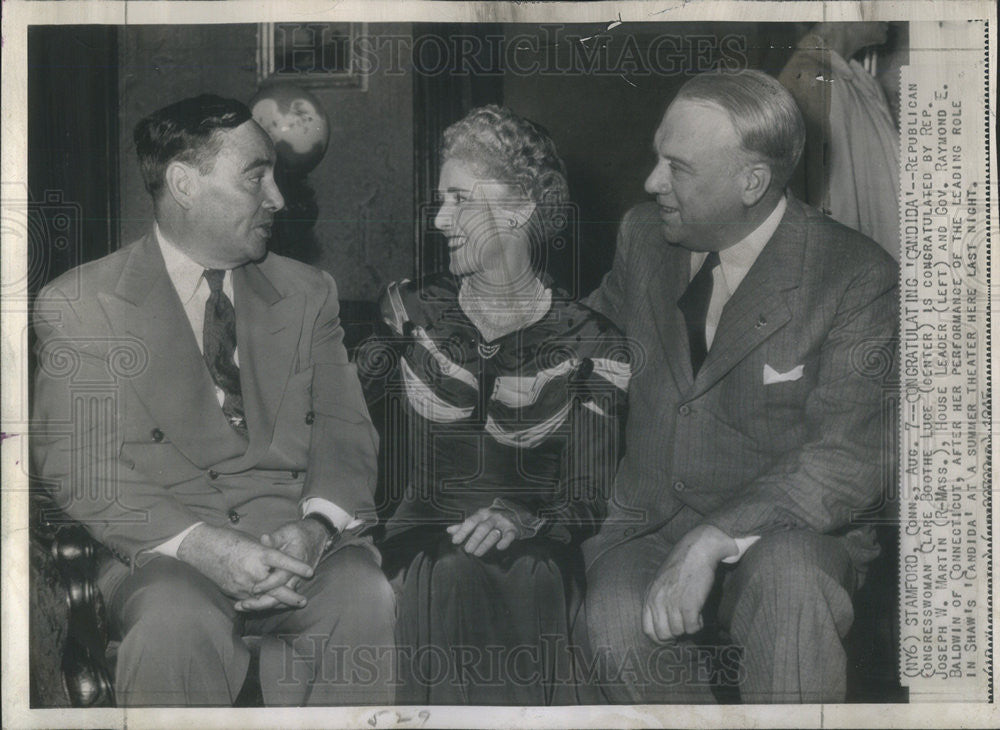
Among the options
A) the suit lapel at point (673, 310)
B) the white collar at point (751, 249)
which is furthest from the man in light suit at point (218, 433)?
the white collar at point (751, 249)

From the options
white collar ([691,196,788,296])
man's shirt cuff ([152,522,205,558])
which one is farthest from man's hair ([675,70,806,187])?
man's shirt cuff ([152,522,205,558])

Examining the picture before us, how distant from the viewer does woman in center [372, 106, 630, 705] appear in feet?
12.5

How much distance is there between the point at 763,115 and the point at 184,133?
2.16 metres

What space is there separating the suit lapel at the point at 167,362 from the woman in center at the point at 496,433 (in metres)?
0.68

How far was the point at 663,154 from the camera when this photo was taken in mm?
3867

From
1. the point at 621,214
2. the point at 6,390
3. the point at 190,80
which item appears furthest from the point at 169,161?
the point at 621,214

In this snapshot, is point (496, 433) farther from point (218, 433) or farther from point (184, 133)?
point (184, 133)

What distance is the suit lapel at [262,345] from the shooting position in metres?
3.81

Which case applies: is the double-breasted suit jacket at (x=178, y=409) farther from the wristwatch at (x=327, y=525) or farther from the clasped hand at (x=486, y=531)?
the clasped hand at (x=486, y=531)

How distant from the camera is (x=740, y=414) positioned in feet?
12.5

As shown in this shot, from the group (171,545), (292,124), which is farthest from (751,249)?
(171,545)

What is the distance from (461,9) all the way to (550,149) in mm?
645

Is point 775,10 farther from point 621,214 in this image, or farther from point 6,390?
point 6,390

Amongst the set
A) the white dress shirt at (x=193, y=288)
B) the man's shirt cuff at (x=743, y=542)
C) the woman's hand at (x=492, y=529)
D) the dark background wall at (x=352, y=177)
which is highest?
the dark background wall at (x=352, y=177)
